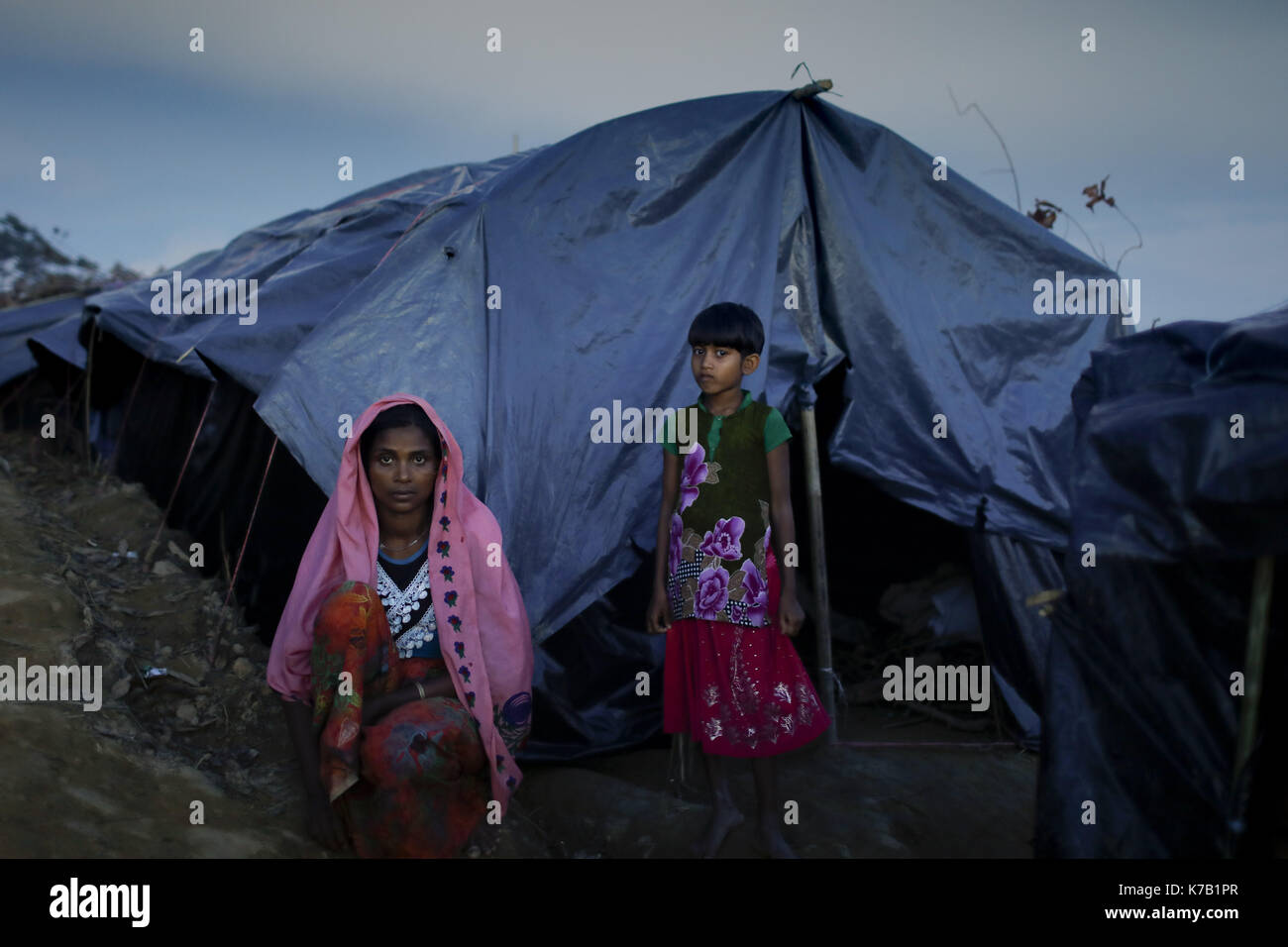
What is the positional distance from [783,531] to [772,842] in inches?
37.0

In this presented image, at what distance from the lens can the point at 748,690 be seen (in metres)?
2.88

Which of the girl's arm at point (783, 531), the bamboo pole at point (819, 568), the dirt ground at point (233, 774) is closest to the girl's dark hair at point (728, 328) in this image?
the girl's arm at point (783, 531)

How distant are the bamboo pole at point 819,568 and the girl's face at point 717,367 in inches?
40.5

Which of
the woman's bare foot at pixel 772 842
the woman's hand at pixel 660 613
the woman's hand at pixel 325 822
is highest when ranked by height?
the woman's hand at pixel 660 613

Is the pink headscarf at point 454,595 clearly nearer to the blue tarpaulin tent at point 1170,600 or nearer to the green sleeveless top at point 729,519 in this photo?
the green sleeveless top at point 729,519

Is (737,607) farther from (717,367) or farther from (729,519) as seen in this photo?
(717,367)

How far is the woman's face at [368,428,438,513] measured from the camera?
2.65 m

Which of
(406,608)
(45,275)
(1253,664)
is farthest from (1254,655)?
(45,275)

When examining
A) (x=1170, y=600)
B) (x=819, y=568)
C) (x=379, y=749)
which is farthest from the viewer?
(x=819, y=568)

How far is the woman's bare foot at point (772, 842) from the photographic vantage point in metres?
2.85

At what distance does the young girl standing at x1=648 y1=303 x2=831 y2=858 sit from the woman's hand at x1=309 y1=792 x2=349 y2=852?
3.47 feet

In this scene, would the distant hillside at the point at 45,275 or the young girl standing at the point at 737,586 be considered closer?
the young girl standing at the point at 737,586

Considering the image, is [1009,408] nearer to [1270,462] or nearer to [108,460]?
[1270,462]

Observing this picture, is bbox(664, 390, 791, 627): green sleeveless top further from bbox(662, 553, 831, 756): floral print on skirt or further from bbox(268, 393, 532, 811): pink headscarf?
bbox(268, 393, 532, 811): pink headscarf
